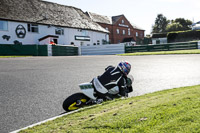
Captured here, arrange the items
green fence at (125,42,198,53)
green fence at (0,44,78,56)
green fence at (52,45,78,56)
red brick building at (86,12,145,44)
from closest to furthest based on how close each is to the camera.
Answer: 1. green fence at (0,44,78,56)
2. green fence at (52,45,78,56)
3. green fence at (125,42,198,53)
4. red brick building at (86,12,145,44)

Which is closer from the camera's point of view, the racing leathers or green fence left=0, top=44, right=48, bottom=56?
the racing leathers

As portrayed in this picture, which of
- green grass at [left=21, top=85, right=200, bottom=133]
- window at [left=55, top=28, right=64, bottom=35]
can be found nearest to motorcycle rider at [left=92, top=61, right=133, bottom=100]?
green grass at [left=21, top=85, right=200, bottom=133]

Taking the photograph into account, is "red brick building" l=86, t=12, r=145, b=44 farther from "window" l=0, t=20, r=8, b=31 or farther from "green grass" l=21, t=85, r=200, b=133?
"green grass" l=21, t=85, r=200, b=133

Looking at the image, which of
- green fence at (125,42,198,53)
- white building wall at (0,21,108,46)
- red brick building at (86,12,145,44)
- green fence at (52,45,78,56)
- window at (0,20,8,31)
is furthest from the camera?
red brick building at (86,12,145,44)

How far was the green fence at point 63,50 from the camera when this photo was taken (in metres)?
28.5

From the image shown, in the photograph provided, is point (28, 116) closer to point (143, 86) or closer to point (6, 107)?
point (6, 107)

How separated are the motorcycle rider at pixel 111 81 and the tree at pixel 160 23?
113m

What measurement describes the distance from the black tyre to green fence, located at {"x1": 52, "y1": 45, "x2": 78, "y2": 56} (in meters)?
24.2

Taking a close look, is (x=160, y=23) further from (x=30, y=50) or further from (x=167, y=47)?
(x=30, y=50)

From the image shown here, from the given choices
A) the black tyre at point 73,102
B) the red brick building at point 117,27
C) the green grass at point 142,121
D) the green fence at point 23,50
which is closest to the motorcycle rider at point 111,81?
the black tyre at point 73,102

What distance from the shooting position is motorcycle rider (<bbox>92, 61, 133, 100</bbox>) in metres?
4.88

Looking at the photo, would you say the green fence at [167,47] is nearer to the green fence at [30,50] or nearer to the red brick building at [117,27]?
the green fence at [30,50]

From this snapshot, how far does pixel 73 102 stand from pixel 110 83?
96cm

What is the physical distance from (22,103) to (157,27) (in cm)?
11660
